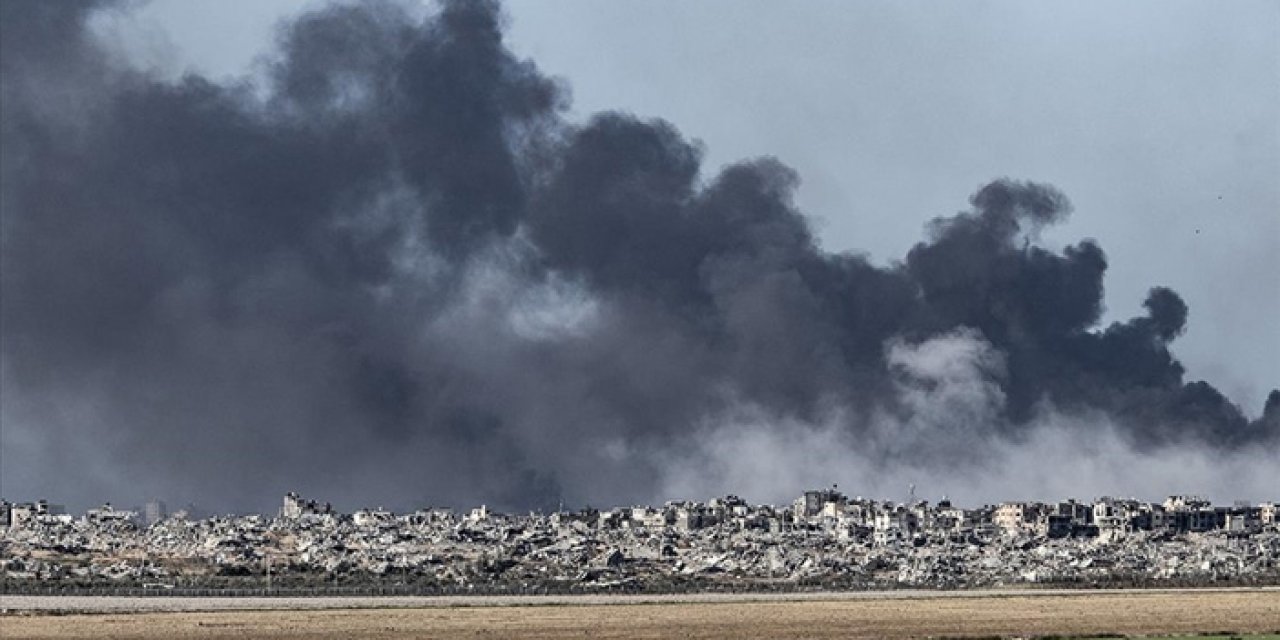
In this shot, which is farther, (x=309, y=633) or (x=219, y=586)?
(x=219, y=586)

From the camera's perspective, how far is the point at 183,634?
101m

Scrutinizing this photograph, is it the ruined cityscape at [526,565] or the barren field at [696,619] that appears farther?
the ruined cityscape at [526,565]

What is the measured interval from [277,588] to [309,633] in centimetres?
4145

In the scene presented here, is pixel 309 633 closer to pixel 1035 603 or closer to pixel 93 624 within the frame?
pixel 93 624

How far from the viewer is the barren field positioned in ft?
337

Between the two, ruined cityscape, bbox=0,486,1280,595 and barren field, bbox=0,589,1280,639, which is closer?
barren field, bbox=0,589,1280,639

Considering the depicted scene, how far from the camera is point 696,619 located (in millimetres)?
112688

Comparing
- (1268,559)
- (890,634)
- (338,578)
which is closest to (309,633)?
(890,634)

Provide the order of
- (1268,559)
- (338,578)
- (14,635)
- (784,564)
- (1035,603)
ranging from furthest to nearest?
(1268,559)
(784,564)
(338,578)
(1035,603)
(14,635)

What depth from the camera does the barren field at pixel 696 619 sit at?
103 metres

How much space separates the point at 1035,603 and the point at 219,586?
45137mm

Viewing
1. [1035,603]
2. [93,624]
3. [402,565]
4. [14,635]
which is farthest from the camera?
[402,565]

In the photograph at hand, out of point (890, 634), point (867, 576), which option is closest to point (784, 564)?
point (867, 576)

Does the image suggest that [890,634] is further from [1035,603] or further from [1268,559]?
[1268,559]
